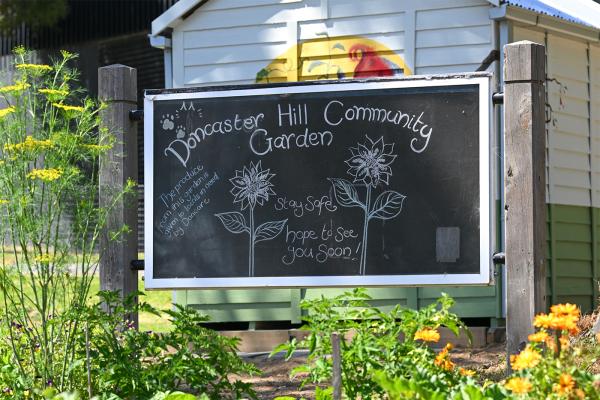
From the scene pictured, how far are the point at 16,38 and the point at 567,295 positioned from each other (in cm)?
1361

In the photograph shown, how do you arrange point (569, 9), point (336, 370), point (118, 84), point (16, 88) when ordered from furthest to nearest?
1. point (569, 9)
2. point (118, 84)
3. point (16, 88)
4. point (336, 370)

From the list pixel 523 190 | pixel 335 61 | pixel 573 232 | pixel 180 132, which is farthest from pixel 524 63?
pixel 573 232

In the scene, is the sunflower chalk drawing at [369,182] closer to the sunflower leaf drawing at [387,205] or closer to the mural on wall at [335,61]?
the sunflower leaf drawing at [387,205]

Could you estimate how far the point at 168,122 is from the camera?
20.2ft

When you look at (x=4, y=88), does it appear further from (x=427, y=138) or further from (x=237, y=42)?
(x=237, y=42)

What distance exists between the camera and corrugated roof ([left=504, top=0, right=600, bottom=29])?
30.3 feet

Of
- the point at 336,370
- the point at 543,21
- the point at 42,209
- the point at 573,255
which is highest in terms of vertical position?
the point at 543,21

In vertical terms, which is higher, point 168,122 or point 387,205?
point 168,122

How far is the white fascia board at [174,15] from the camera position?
32.8 ft

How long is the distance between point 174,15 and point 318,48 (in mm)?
1424

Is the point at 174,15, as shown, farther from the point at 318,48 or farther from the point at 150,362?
the point at 150,362

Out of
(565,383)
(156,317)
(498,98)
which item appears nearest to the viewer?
(565,383)

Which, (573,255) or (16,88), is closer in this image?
(16,88)

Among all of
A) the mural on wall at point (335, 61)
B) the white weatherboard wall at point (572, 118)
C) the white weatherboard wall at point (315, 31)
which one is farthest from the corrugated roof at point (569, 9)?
the mural on wall at point (335, 61)
